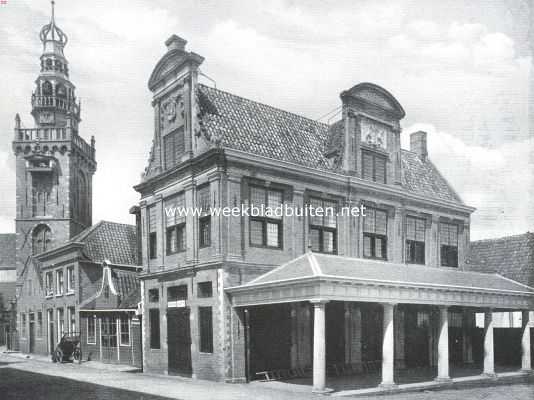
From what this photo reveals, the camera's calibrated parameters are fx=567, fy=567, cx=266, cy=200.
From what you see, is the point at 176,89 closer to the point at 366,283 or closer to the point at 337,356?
the point at 366,283

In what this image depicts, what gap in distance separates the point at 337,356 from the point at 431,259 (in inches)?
315

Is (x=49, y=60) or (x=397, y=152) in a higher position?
(x=49, y=60)

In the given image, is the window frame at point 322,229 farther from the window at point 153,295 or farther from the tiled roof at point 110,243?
the tiled roof at point 110,243

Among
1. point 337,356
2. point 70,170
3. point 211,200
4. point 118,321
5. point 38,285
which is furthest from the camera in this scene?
point 70,170

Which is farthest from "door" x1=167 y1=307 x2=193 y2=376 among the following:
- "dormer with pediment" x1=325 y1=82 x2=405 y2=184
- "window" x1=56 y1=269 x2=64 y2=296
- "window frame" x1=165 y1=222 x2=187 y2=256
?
"window" x1=56 y1=269 x2=64 y2=296

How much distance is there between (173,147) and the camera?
76.1ft

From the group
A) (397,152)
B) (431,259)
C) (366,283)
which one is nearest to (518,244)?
(431,259)

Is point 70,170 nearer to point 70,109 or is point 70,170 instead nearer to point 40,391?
point 70,109

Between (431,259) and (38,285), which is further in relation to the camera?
(38,285)

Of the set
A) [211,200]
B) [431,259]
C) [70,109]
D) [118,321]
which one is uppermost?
[70,109]

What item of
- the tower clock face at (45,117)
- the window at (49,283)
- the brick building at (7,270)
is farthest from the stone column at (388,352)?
the brick building at (7,270)

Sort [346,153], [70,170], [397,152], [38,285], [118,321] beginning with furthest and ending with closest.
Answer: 1. [70,170]
2. [38,285]
3. [118,321]
4. [397,152]
5. [346,153]

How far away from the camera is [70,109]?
56594mm

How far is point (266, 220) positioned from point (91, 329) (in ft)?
56.3
